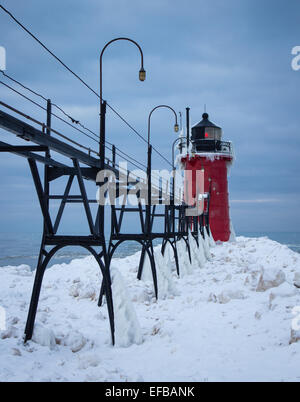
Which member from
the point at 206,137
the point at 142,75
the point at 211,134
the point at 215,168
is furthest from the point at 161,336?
the point at 211,134

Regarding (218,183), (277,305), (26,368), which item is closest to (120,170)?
(277,305)

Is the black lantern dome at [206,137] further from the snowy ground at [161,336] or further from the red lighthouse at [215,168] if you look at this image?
the snowy ground at [161,336]

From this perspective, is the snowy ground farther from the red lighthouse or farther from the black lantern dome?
the black lantern dome

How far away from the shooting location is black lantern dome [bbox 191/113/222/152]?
32969 mm

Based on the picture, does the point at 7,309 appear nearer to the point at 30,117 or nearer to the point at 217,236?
the point at 30,117

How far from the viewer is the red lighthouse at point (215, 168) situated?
106 feet

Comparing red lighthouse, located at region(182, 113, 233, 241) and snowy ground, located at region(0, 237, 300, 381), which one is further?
red lighthouse, located at region(182, 113, 233, 241)

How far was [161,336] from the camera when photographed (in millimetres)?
8266

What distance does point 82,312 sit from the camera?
1056 centimetres

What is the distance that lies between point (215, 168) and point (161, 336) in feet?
83.3

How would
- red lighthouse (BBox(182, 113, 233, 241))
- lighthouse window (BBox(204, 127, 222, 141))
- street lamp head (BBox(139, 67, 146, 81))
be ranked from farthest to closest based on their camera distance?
lighthouse window (BBox(204, 127, 222, 141)), red lighthouse (BBox(182, 113, 233, 241)), street lamp head (BBox(139, 67, 146, 81))

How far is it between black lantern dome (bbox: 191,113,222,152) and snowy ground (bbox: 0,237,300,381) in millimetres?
21170

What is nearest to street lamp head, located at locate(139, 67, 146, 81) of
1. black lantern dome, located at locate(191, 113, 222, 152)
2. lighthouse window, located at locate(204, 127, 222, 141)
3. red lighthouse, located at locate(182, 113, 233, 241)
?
red lighthouse, located at locate(182, 113, 233, 241)

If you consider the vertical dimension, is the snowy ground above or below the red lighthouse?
below
